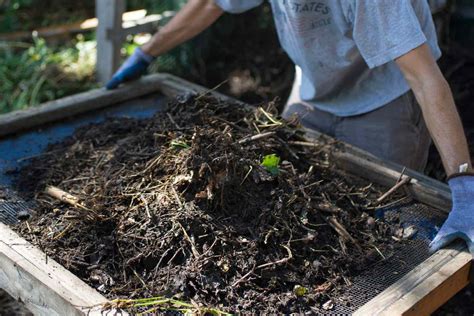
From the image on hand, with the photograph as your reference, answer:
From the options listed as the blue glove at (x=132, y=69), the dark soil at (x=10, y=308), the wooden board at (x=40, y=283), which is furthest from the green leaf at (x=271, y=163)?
the dark soil at (x=10, y=308)

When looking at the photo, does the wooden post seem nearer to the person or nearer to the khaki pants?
the person

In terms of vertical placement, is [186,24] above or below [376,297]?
above

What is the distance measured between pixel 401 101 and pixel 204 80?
211cm

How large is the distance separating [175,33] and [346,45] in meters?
0.82

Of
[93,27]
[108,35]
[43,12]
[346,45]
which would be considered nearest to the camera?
[346,45]

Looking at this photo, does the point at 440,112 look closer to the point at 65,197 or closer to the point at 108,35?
the point at 65,197

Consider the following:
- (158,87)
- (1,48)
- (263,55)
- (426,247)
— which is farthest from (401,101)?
(1,48)

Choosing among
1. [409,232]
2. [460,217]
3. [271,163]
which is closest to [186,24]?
[271,163]

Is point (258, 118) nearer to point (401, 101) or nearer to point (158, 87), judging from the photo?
point (401, 101)

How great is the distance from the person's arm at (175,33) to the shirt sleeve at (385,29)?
0.83m

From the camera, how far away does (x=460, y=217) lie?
200 cm

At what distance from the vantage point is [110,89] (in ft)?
10.0

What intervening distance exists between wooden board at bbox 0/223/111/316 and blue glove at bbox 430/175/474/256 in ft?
3.30

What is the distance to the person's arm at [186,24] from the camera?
2.94m
